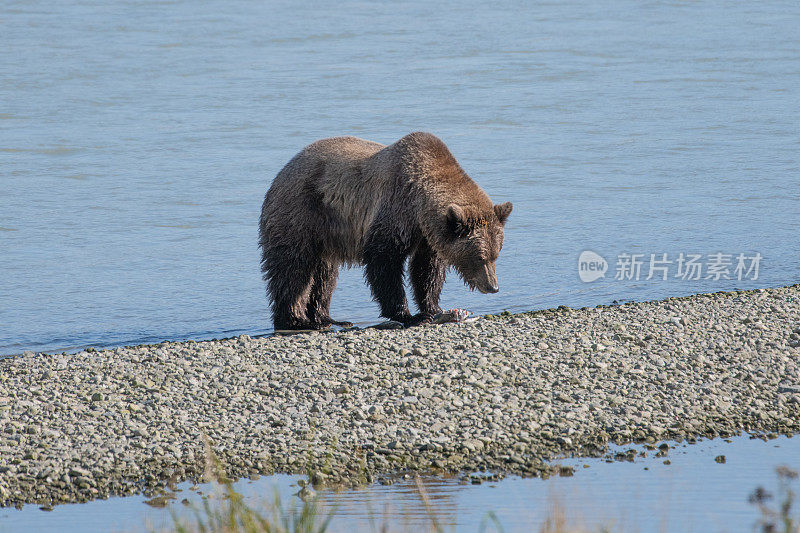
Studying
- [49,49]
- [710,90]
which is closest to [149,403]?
[710,90]

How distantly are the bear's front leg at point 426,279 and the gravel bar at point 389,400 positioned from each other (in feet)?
2.03

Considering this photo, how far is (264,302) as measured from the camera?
1138 cm

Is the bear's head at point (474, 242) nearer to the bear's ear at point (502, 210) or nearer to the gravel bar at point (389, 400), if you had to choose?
the bear's ear at point (502, 210)

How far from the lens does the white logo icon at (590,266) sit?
39.5ft

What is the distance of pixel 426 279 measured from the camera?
30.8ft

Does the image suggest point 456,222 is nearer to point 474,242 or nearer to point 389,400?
point 474,242

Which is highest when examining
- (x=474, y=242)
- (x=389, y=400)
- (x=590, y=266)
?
(x=474, y=242)

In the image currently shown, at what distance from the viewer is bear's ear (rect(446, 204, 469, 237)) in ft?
28.3

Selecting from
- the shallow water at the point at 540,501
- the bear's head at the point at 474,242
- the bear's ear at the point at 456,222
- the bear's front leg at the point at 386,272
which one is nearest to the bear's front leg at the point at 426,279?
the bear's front leg at the point at 386,272

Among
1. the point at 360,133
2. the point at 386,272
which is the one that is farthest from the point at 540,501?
the point at 360,133

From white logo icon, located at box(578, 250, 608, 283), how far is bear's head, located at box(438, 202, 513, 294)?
3061 millimetres

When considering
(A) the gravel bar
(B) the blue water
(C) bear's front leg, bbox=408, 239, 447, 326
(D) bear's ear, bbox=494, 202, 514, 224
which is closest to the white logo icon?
(B) the blue water

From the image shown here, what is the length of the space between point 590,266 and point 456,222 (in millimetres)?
4068

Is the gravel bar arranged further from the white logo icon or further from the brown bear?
the white logo icon
